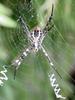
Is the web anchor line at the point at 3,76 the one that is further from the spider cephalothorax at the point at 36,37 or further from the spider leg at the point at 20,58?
the spider cephalothorax at the point at 36,37

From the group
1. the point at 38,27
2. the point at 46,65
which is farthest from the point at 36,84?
the point at 38,27

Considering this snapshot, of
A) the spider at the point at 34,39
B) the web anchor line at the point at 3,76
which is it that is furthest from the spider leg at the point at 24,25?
the web anchor line at the point at 3,76

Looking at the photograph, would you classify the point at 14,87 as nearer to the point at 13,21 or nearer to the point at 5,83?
the point at 5,83

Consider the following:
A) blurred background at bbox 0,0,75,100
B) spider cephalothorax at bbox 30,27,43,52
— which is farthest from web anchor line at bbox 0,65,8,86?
spider cephalothorax at bbox 30,27,43,52

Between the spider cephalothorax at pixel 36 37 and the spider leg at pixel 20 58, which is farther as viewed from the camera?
the spider leg at pixel 20 58

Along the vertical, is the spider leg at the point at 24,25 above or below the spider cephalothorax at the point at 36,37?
above

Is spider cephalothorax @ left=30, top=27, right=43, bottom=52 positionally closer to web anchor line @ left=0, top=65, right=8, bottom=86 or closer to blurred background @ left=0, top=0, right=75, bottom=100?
blurred background @ left=0, top=0, right=75, bottom=100

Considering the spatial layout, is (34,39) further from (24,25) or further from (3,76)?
(3,76)

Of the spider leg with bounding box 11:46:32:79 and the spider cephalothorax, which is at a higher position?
the spider leg with bounding box 11:46:32:79
